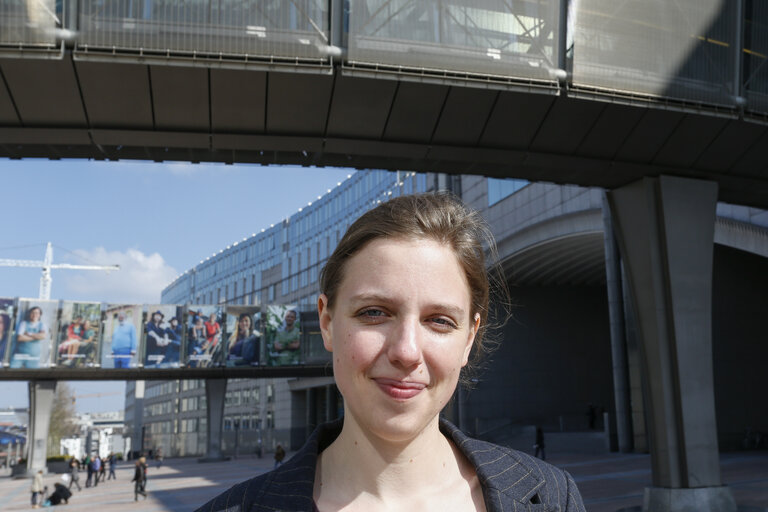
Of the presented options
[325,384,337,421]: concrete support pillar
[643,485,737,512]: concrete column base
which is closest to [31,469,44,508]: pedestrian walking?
[643,485,737,512]: concrete column base

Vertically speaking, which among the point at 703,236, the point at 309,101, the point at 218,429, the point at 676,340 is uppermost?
the point at 309,101

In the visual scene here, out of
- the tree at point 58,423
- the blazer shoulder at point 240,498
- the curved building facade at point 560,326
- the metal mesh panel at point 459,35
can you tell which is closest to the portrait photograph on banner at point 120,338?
the curved building facade at point 560,326

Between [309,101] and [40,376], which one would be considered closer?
[309,101]

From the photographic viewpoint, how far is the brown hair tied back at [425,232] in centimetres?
192

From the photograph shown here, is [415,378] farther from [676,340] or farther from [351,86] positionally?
[676,340]

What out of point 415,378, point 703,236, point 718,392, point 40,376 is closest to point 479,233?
point 415,378

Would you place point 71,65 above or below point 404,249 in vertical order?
above

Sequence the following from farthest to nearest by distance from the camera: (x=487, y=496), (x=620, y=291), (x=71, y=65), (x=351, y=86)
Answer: (x=620, y=291) → (x=351, y=86) → (x=71, y=65) → (x=487, y=496)

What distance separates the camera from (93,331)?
4703 cm

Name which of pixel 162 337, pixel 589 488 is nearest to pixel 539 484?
pixel 589 488

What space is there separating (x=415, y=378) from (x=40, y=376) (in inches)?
2063

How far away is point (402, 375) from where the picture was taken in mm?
Answer: 1799

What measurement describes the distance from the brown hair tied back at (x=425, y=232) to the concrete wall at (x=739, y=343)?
34.4m

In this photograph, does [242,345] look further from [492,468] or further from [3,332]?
[492,468]
